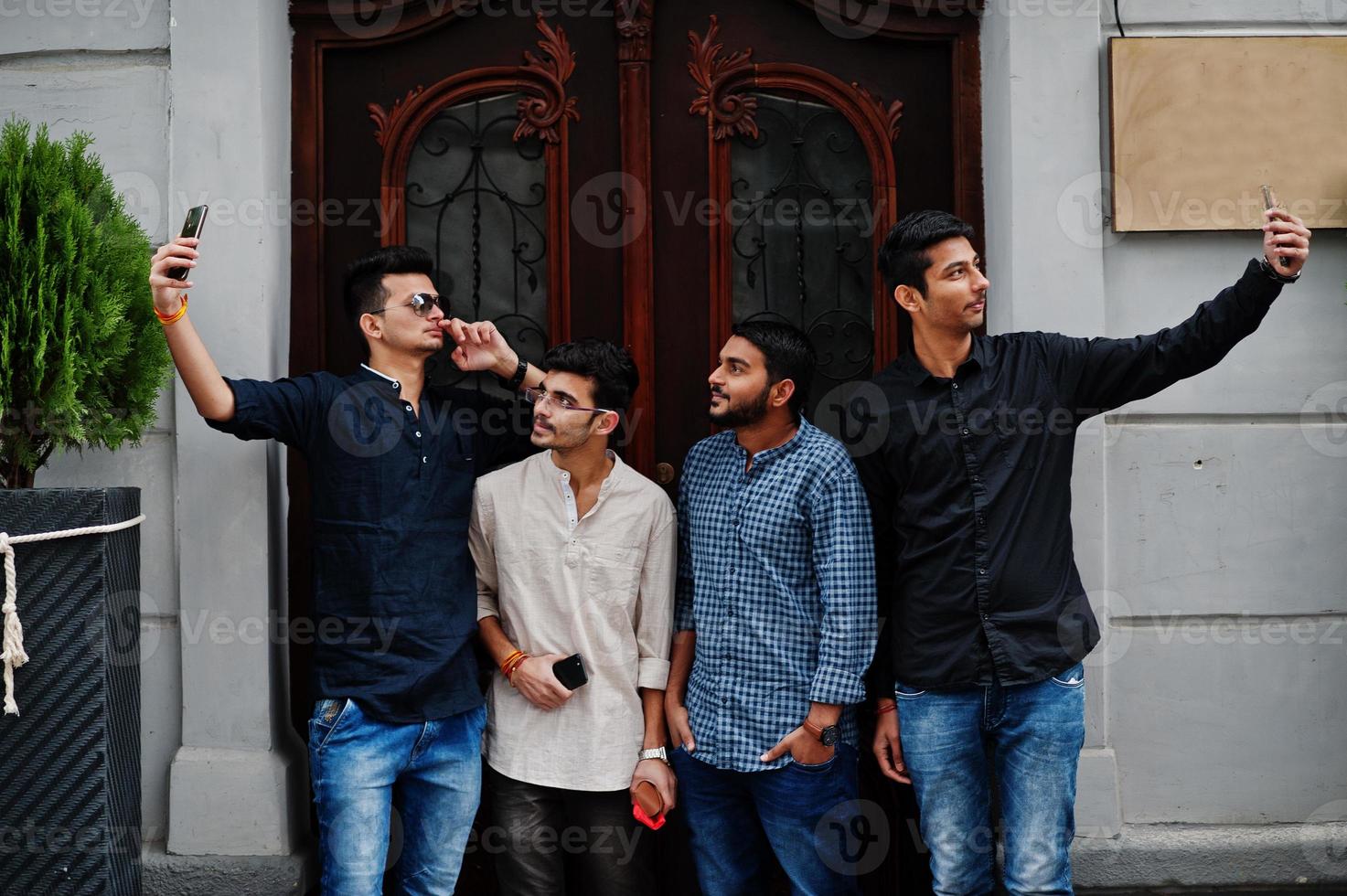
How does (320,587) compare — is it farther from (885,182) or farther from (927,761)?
(885,182)

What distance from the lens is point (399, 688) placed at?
10.0ft

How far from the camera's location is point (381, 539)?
10.2 feet

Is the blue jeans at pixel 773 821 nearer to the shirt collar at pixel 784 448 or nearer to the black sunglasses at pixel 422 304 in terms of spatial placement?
the shirt collar at pixel 784 448

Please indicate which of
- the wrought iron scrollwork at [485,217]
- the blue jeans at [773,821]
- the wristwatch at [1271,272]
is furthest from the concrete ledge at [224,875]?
the wristwatch at [1271,272]

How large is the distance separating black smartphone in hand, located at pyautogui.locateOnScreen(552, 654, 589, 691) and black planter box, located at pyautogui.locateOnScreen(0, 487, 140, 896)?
3.78 feet

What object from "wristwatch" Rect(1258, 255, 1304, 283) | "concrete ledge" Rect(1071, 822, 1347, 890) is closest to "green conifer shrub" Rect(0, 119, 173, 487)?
"wristwatch" Rect(1258, 255, 1304, 283)

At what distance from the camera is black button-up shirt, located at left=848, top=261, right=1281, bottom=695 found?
2.95 metres

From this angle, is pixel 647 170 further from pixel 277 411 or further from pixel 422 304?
pixel 277 411

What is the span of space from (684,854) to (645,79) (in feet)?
8.45

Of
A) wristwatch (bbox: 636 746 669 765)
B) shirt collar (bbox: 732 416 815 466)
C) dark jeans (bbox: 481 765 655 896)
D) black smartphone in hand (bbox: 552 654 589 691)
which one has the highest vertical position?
shirt collar (bbox: 732 416 815 466)

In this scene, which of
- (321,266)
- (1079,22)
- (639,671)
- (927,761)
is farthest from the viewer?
(321,266)

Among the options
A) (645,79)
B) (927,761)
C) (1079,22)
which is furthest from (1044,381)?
(645,79)

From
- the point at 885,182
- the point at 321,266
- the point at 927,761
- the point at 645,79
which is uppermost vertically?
the point at 645,79

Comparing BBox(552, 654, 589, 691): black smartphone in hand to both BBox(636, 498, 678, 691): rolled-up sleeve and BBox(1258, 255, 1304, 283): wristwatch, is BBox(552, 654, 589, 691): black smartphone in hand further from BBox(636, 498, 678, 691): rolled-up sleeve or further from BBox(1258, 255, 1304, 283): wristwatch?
BBox(1258, 255, 1304, 283): wristwatch
